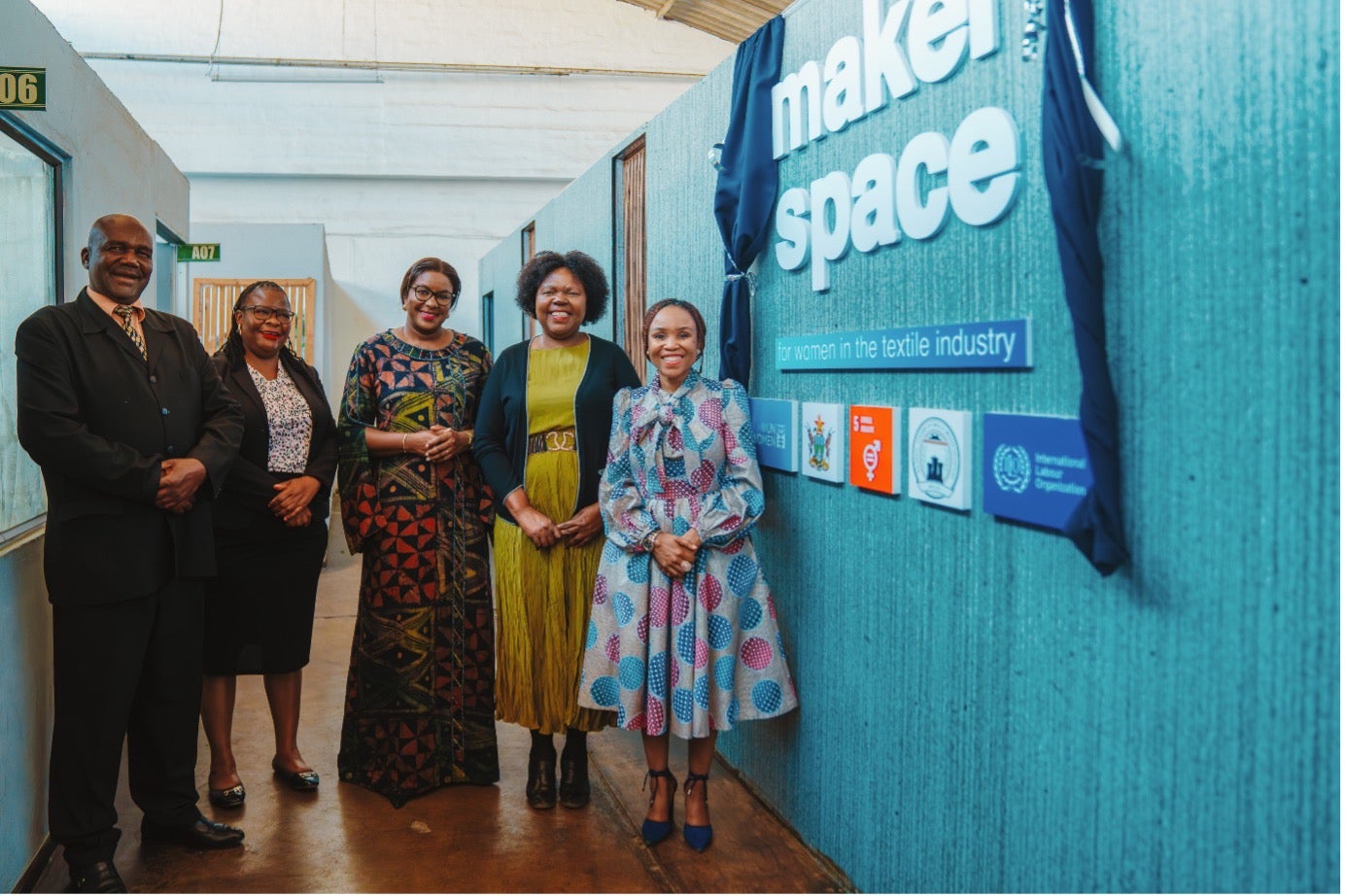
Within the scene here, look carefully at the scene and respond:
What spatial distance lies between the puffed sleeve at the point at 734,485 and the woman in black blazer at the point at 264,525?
1226 mm

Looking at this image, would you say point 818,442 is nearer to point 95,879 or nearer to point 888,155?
point 888,155

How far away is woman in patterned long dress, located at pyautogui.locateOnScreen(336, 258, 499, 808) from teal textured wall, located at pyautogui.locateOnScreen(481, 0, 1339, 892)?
49.1 inches

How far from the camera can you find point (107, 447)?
7.70 feet

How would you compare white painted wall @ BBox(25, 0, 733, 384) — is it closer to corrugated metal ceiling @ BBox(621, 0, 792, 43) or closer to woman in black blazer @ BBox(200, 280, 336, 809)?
corrugated metal ceiling @ BBox(621, 0, 792, 43)

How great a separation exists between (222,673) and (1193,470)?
8.75ft

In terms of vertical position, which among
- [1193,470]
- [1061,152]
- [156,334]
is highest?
[1061,152]

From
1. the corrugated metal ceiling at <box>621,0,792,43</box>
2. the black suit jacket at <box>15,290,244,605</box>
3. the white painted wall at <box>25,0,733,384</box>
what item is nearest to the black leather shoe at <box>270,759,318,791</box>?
the black suit jacket at <box>15,290,244,605</box>

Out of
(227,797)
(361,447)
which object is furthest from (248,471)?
(227,797)

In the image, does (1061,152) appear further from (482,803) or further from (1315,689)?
(482,803)

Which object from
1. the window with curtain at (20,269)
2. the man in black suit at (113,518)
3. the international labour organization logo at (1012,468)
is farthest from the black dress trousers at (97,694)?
the international labour organization logo at (1012,468)

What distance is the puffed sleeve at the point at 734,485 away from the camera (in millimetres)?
2602

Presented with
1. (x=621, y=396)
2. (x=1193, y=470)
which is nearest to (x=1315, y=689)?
(x=1193, y=470)

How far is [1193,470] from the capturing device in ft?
4.99

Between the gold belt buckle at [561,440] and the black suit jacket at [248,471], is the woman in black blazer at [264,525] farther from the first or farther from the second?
the gold belt buckle at [561,440]
